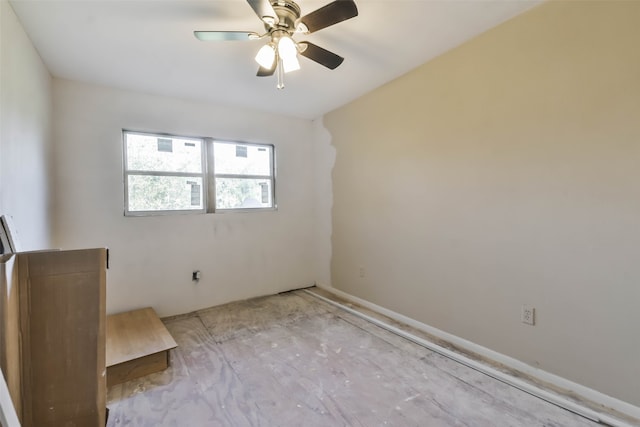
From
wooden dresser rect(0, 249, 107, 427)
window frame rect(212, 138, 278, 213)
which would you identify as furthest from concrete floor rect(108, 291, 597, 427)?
window frame rect(212, 138, 278, 213)

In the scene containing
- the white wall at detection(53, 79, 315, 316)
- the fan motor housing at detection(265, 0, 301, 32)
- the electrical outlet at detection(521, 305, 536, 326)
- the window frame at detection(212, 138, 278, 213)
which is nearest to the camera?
the fan motor housing at detection(265, 0, 301, 32)

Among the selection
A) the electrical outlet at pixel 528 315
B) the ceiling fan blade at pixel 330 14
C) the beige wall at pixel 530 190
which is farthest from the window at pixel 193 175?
the electrical outlet at pixel 528 315

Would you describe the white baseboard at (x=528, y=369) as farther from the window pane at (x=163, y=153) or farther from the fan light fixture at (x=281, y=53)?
the window pane at (x=163, y=153)

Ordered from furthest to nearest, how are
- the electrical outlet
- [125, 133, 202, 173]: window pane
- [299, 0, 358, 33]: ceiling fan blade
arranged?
[125, 133, 202, 173]: window pane < the electrical outlet < [299, 0, 358, 33]: ceiling fan blade

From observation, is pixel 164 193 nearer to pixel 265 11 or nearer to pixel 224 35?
pixel 224 35

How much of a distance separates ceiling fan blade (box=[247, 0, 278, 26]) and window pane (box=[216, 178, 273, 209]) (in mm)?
2173

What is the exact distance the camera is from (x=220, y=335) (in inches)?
105

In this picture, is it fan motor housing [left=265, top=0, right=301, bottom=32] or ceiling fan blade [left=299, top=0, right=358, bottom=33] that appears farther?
fan motor housing [left=265, top=0, right=301, bottom=32]

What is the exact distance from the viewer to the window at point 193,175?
118 inches

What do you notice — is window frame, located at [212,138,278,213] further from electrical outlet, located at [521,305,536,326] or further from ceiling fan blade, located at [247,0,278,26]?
electrical outlet, located at [521,305,536,326]

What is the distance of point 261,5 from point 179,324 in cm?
289

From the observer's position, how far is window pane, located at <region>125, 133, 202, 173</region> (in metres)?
2.99

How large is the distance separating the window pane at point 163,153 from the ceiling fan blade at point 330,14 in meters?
2.18

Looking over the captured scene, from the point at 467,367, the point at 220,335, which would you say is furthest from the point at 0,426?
the point at 467,367
